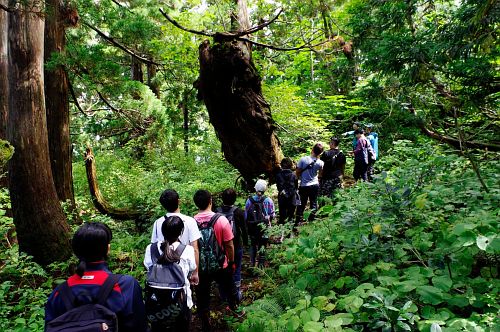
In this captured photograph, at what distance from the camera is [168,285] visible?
296 cm

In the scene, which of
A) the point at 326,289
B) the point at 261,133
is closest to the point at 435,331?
the point at 326,289

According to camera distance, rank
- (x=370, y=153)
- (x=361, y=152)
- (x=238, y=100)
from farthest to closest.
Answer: (x=370, y=153) < (x=361, y=152) < (x=238, y=100)

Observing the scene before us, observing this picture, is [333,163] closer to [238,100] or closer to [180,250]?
[238,100]

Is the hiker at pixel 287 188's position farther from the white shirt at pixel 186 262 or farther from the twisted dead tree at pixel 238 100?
the white shirt at pixel 186 262

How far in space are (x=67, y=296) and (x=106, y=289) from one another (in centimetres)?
23

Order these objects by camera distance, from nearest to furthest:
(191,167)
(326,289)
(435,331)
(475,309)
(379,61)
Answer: (435,331) → (475,309) → (326,289) → (379,61) → (191,167)

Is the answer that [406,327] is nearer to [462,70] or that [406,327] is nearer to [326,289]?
[326,289]

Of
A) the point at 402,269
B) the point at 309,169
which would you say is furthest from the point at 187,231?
the point at 309,169

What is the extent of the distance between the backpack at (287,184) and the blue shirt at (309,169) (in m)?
0.65

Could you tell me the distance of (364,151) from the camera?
8.07 metres

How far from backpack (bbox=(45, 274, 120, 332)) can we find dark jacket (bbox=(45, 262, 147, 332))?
3 cm

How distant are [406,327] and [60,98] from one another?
26.6 feet

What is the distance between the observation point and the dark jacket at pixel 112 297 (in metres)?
2.07

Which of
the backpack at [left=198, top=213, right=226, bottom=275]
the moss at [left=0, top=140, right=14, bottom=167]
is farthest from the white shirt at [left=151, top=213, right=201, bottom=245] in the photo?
the moss at [left=0, top=140, right=14, bottom=167]
